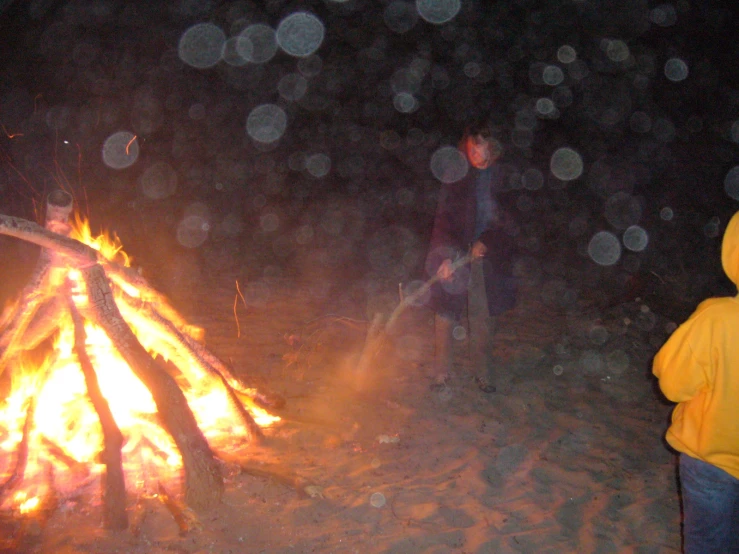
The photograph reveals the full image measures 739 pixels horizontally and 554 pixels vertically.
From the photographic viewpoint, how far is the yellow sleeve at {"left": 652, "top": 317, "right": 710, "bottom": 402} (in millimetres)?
1915

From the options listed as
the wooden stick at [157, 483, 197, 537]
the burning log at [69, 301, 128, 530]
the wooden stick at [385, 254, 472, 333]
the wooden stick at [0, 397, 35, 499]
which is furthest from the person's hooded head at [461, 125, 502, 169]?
the wooden stick at [0, 397, 35, 499]

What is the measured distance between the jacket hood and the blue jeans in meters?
0.71

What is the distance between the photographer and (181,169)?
13758 millimetres

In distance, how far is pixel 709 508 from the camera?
6.57 ft

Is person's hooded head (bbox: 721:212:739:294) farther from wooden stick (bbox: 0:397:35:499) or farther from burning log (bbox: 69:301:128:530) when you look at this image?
wooden stick (bbox: 0:397:35:499)

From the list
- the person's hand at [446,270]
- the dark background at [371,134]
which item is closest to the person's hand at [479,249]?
the person's hand at [446,270]

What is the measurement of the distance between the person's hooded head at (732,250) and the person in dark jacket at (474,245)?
247cm

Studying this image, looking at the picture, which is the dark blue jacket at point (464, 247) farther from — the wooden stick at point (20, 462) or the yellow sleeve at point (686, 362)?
the wooden stick at point (20, 462)

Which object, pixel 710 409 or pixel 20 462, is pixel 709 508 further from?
pixel 20 462

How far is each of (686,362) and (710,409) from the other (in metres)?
0.19

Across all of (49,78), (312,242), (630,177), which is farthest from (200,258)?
(630,177)

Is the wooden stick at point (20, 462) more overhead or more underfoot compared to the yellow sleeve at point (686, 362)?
more underfoot

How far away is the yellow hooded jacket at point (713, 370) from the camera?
1.88 m

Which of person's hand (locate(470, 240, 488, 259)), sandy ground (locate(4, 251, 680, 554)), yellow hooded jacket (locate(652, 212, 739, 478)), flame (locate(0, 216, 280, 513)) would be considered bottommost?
sandy ground (locate(4, 251, 680, 554))
